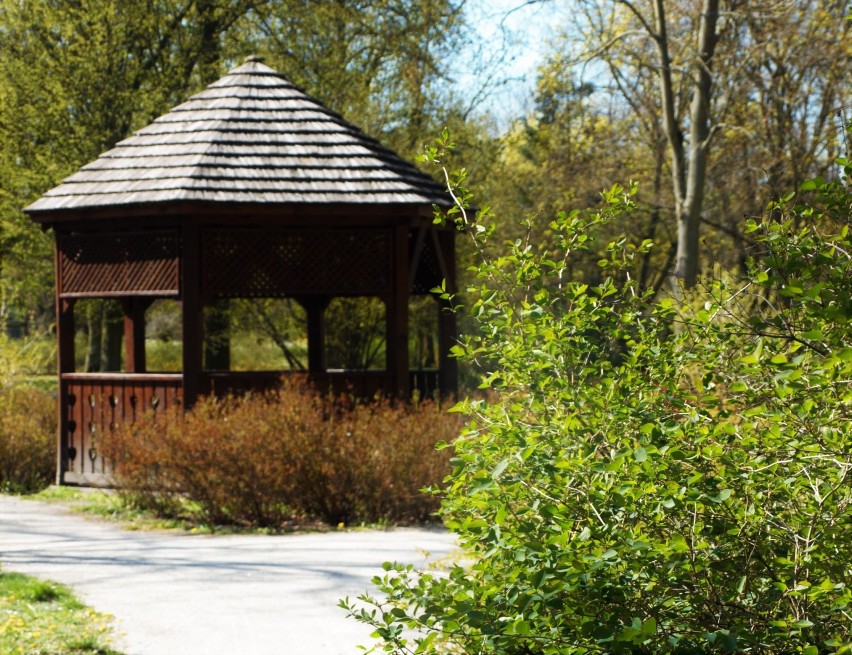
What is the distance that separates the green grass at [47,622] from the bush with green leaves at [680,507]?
8.33 ft

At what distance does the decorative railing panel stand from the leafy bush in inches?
70.7

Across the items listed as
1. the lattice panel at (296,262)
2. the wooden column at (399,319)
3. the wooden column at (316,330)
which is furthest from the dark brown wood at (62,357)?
the wooden column at (399,319)

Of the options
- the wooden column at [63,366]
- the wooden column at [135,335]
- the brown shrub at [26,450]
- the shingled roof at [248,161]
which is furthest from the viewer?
the wooden column at [135,335]

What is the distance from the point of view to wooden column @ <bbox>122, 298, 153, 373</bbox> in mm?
14727

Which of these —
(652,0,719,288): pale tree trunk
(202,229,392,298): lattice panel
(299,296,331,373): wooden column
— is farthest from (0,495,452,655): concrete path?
(652,0,719,288): pale tree trunk

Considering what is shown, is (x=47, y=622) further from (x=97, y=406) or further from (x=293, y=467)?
(x=97, y=406)

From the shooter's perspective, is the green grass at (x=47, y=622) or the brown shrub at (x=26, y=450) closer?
the green grass at (x=47, y=622)

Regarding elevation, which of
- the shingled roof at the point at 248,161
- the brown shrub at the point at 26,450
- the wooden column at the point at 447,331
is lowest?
the brown shrub at the point at 26,450

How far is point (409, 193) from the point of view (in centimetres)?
1212

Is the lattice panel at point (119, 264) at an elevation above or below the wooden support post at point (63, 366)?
above

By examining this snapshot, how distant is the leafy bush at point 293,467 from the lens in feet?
32.1

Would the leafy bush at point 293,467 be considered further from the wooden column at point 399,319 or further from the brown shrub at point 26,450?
the brown shrub at point 26,450

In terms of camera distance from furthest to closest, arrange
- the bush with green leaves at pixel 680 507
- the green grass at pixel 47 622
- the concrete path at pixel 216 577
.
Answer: the concrete path at pixel 216 577 → the green grass at pixel 47 622 → the bush with green leaves at pixel 680 507

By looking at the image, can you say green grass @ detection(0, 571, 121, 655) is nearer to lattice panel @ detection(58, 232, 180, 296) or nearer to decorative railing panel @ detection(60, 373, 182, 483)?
decorative railing panel @ detection(60, 373, 182, 483)
